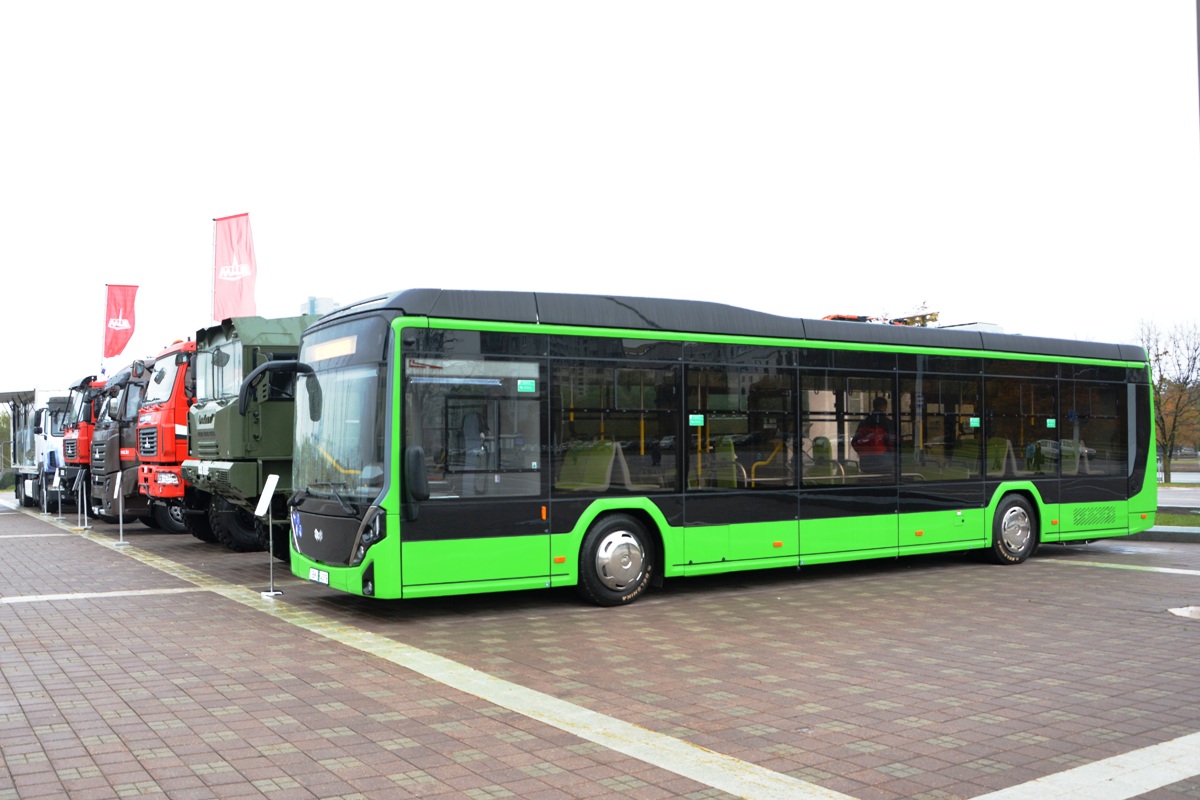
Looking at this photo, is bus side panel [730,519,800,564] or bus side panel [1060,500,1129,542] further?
bus side panel [1060,500,1129,542]

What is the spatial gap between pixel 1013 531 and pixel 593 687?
9.04 meters

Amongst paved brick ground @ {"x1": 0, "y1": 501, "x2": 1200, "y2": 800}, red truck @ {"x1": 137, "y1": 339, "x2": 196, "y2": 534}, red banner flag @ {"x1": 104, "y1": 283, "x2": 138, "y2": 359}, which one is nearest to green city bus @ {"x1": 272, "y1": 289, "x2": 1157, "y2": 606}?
paved brick ground @ {"x1": 0, "y1": 501, "x2": 1200, "y2": 800}

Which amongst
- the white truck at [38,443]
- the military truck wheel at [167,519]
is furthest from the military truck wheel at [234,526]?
the white truck at [38,443]

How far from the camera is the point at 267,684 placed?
25.0ft

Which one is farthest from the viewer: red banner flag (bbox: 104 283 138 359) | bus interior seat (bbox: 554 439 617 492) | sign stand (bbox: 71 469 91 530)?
red banner flag (bbox: 104 283 138 359)

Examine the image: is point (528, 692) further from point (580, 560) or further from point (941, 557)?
point (941, 557)

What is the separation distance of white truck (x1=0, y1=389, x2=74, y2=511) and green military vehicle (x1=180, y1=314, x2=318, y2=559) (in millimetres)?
8746

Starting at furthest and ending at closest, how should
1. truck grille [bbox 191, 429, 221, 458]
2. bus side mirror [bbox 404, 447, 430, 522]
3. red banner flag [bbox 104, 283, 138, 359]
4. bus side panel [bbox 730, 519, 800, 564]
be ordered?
1. red banner flag [bbox 104, 283, 138, 359]
2. truck grille [bbox 191, 429, 221, 458]
3. bus side panel [bbox 730, 519, 800, 564]
4. bus side mirror [bbox 404, 447, 430, 522]

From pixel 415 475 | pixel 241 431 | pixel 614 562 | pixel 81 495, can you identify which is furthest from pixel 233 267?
pixel 415 475

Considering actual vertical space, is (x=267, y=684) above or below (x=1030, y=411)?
below

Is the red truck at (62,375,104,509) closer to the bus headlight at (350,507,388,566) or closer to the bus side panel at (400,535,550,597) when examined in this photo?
the bus headlight at (350,507,388,566)

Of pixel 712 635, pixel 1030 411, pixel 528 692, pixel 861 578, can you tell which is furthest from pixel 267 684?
pixel 1030 411

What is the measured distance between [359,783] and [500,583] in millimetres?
4904

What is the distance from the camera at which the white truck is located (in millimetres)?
26734
